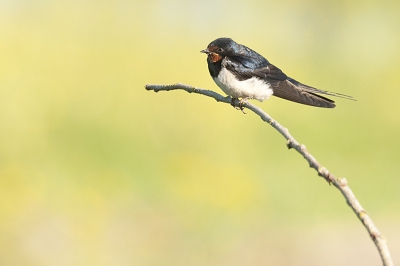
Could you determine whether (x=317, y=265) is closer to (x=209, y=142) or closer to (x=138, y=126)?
(x=209, y=142)

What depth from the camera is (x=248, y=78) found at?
7.77ft

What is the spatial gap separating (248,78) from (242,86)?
0.08 m

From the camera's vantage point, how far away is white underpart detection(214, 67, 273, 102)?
229 cm

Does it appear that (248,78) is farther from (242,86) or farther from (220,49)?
(220,49)

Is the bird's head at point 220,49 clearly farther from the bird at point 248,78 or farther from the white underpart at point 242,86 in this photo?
the white underpart at point 242,86

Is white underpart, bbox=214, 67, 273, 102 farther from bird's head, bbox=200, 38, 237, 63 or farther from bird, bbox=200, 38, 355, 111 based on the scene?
bird's head, bbox=200, 38, 237, 63

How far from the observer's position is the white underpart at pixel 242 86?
2.29 m

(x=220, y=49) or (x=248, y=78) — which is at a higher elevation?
(x=220, y=49)

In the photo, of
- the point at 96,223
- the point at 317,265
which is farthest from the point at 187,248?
the point at 317,265

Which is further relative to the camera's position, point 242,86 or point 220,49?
point 220,49

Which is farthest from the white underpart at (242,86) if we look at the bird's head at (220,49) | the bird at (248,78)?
the bird's head at (220,49)

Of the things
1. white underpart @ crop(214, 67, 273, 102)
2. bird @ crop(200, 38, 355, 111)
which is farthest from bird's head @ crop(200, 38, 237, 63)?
white underpart @ crop(214, 67, 273, 102)

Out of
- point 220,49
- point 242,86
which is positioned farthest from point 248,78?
point 220,49

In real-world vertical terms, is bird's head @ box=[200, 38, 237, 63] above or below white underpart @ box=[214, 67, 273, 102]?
above
